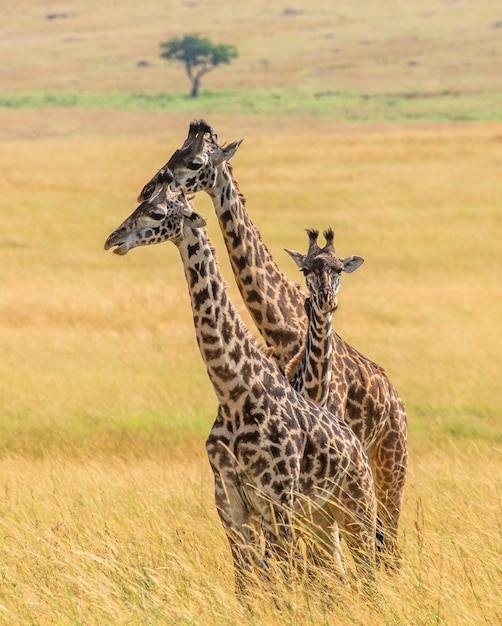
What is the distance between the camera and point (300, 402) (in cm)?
692

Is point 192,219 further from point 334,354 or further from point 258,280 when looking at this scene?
point 258,280

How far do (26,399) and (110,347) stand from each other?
3.21m

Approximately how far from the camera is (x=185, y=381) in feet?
53.6

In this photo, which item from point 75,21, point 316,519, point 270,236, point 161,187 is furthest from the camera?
point 75,21

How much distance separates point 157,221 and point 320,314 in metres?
2.09

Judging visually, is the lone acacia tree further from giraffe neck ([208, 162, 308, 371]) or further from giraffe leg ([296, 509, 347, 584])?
giraffe leg ([296, 509, 347, 584])

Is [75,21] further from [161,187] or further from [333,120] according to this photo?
[161,187]

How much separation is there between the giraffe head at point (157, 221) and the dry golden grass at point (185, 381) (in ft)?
6.11

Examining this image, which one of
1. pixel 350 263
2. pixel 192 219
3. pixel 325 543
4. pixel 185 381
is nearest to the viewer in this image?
pixel 192 219

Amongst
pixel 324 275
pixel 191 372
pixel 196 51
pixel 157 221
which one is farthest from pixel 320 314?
pixel 196 51

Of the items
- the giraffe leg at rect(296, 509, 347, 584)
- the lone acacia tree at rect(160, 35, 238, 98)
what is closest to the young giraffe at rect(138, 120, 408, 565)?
the giraffe leg at rect(296, 509, 347, 584)

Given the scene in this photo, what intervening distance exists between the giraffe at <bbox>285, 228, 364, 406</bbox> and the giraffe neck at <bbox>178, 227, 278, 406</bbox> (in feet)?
3.84

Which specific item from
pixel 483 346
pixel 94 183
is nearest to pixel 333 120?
pixel 94 183

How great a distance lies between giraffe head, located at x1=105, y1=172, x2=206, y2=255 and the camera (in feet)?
19.1
